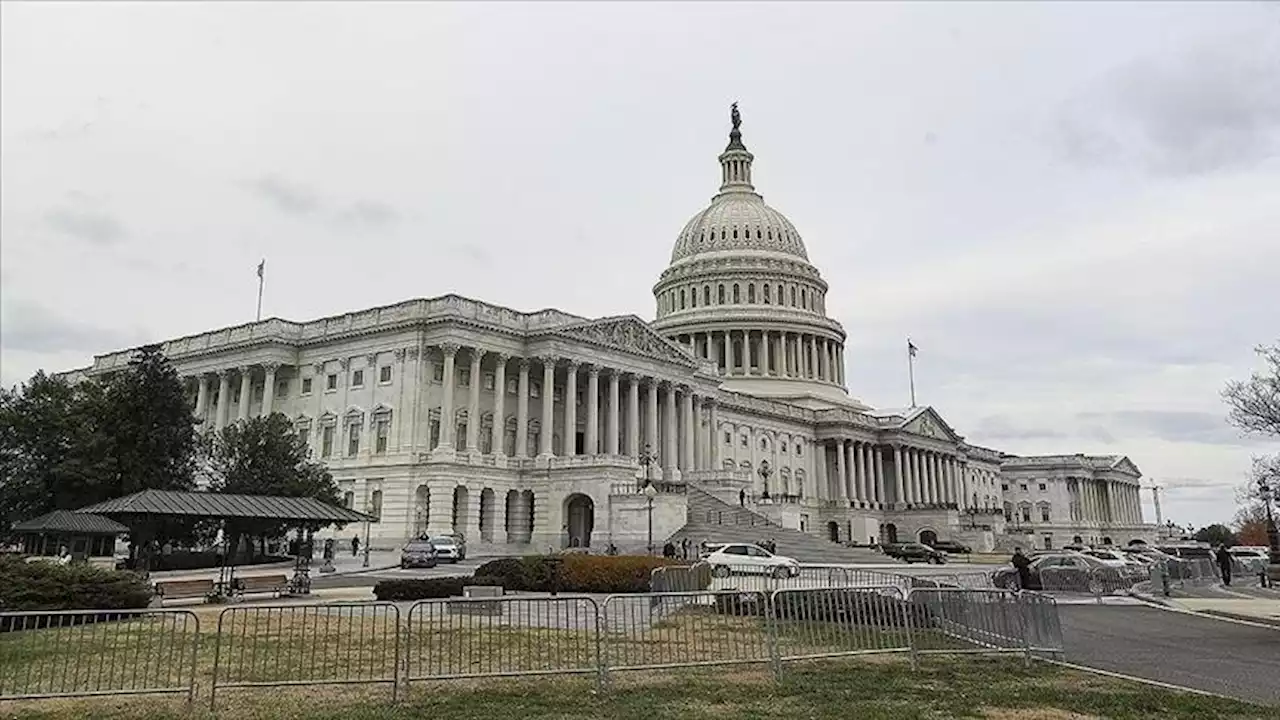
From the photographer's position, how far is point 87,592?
2312cm

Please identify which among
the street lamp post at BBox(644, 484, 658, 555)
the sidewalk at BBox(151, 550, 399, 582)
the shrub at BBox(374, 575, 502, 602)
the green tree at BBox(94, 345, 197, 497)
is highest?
the green tree at BBox(94, 345, 197, 497)

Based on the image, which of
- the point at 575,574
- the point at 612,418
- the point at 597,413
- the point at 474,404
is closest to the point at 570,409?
the point at 612,418

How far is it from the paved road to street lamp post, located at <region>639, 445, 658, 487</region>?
40.6 metres

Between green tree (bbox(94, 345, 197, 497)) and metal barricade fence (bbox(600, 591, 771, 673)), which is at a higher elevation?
green tree (bbox(94, 345, 197, 497))

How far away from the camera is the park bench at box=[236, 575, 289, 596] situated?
98.2ft

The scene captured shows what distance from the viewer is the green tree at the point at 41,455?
163ft

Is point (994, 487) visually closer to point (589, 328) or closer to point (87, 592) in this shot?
point (589, 328)

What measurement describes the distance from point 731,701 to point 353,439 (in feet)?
197

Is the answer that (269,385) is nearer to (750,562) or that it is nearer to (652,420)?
(652,420)

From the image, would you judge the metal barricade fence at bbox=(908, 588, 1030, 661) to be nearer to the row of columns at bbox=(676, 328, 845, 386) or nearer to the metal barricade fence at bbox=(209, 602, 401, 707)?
the metal barricade fence at bbox=(209, 602, 401, 707)

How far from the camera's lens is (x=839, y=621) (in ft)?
53.6

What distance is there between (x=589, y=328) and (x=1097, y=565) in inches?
1581

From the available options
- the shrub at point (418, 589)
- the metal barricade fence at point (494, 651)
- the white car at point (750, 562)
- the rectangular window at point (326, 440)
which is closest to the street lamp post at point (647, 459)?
the white car at point (750, 562)

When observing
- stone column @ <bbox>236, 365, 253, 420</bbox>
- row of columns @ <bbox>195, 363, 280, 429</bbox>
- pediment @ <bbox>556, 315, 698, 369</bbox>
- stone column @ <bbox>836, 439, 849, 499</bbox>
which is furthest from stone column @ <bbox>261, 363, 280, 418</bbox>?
stone column @ <bbox>836, 439, 849, 499</bbox>
